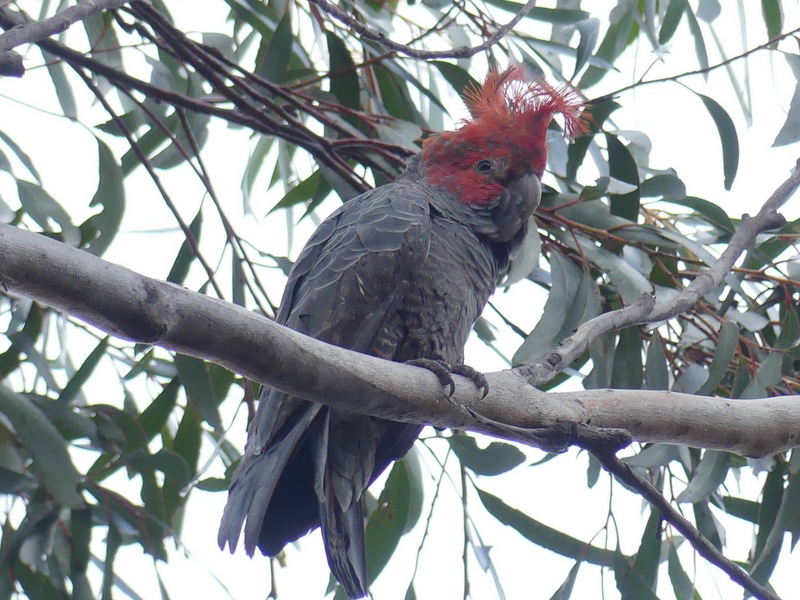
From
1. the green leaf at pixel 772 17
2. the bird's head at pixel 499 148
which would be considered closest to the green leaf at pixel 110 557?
the bird's head at pixel 499 148

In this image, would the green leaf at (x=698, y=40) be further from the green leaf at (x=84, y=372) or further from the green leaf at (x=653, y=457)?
the green leaf at (x=84, y=372)

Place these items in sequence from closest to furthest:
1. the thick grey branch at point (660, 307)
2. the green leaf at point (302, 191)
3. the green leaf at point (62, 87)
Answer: the thick grey branch at point (660, 307)
the green leaf at point (62, 87)
the green leaf at point (302, 191)

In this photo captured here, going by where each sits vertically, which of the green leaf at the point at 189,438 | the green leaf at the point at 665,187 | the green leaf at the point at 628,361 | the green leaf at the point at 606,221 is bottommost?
the green leaf at the point at 189,438

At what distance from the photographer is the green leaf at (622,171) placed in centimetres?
197

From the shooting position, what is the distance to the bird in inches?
64.1

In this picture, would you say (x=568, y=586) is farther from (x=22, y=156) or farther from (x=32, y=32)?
(x=22, y=156)

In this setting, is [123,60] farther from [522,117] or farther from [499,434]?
[499,434]

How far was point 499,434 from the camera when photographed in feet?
4.69

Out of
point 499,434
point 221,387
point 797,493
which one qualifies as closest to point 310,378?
point 499,434

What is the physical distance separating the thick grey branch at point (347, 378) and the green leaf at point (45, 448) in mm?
800

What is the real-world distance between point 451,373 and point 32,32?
831 mm

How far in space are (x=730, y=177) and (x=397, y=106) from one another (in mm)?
884

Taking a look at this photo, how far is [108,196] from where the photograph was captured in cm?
203

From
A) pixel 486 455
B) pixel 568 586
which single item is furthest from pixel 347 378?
pixel 568 586
